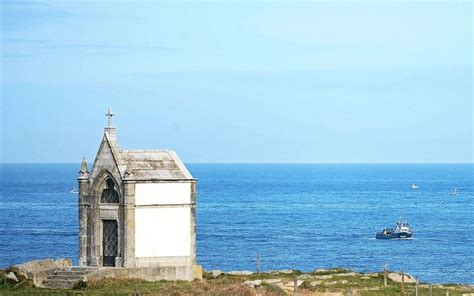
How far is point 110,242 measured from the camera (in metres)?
54.1

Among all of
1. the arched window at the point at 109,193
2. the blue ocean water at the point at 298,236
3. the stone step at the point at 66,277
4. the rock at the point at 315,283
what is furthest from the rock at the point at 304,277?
the blue ocean water at the point at 298,236

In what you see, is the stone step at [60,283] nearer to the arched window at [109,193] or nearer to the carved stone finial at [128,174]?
the arched window at [109,193]

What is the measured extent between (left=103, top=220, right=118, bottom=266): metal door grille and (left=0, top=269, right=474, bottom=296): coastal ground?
2.79 meters

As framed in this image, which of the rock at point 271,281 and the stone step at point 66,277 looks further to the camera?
the rock at point 271,281

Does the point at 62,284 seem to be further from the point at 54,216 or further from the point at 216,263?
the point at 54,216

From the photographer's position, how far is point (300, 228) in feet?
461

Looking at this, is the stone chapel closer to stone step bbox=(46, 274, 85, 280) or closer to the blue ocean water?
stone step bbox=(46, 274, 85, 280)

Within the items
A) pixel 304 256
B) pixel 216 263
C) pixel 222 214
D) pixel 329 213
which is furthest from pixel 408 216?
pixel 216 263

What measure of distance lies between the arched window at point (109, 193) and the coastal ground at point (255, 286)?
424cm

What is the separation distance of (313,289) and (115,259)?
8909 millimetres

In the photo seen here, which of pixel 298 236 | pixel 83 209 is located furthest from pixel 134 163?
pixel 298 236

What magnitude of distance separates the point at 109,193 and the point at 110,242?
2222 millimetres

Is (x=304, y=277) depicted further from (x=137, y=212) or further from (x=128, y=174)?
(x=128, y=174)

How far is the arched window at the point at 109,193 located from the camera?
53.7m
